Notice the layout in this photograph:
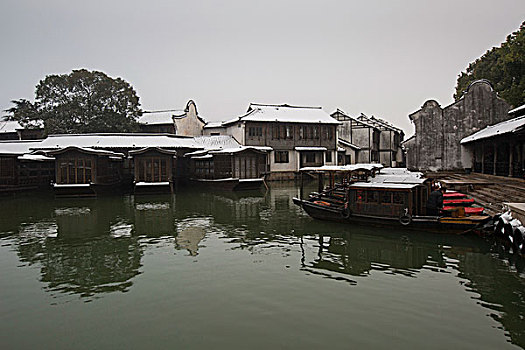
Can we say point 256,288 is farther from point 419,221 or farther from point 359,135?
point 359,135

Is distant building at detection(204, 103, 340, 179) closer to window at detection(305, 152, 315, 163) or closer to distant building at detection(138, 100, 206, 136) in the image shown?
window at detection(305, 152, 315, 163)

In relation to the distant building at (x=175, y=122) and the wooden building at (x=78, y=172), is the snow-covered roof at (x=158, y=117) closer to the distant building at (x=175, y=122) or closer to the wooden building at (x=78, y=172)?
the distant building at (x=175, y=122)

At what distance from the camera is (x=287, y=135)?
38531 mm

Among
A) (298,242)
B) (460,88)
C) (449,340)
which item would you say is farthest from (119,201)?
(460,88)

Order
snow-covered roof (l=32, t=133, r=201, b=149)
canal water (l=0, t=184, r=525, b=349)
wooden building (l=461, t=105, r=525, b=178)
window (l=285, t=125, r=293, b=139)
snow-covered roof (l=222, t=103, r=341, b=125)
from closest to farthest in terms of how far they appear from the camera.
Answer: canal water (l=0, t=184, r=525, b=349) → wooden building (l=461, t=105, r=525, b=178) → snow-covered roof (l=32, t=133, r=201, b=149) → snow-covered roof (l=222, t=103, r=341, b=125) → window (l=285, t=125, r=293, b=139)

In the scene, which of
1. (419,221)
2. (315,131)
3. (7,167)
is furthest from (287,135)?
(419,221)

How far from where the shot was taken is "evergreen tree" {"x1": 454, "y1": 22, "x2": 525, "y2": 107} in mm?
26234

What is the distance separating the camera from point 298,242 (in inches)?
483

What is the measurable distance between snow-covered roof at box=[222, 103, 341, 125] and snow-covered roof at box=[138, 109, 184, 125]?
29.2ft

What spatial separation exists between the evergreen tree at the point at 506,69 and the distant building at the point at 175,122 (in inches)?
1176

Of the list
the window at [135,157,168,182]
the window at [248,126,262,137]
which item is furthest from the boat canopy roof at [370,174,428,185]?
the window at [248,126,262,137]

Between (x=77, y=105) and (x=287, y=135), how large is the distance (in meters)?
21.9

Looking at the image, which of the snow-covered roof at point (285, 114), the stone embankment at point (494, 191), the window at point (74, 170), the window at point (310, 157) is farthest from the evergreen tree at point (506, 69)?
the window at point (74, 170)

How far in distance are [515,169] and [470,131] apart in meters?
8.25
